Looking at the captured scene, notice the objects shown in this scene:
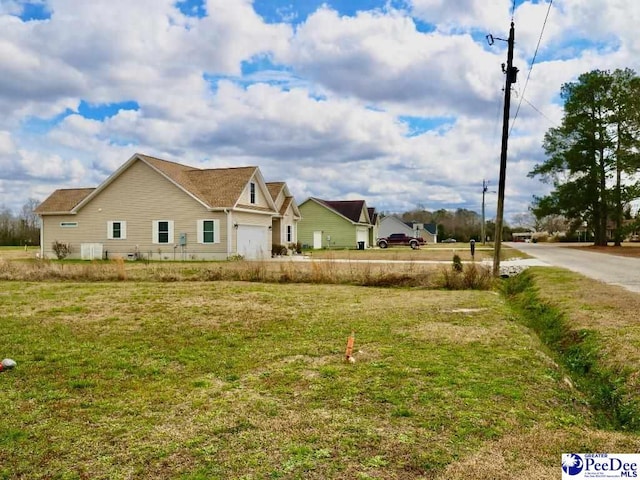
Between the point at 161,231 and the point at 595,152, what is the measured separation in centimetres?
3133

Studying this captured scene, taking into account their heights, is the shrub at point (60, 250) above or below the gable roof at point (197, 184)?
below

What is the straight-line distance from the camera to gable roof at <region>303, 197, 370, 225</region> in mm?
46562

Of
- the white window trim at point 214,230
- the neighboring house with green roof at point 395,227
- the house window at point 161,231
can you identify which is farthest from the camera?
the neighboring house with green roof at point 395,227

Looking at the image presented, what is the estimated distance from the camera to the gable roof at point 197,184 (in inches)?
1039

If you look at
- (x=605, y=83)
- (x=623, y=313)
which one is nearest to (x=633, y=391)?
(x=623, y=313)

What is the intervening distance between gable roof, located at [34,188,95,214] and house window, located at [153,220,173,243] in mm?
5869

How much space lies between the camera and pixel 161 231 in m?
27.1

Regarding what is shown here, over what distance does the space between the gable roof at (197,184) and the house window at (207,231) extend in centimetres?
89

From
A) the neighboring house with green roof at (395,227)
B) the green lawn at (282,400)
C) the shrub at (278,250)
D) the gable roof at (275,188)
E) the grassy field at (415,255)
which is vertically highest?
the gable roof at (275,188)

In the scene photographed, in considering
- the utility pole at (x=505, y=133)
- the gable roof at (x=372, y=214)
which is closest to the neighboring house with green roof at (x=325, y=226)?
the gable roof at (x=372, y=214)

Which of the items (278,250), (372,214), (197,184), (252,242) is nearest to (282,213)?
(278,250)

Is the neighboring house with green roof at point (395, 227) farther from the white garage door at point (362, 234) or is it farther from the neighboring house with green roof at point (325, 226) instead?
the neighboring house with green roof at point (325, 226)

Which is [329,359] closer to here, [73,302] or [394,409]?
[394,409]

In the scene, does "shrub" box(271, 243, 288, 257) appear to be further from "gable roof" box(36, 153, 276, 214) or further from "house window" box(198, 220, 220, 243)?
"house window" box(198, 220, 220, 243)
